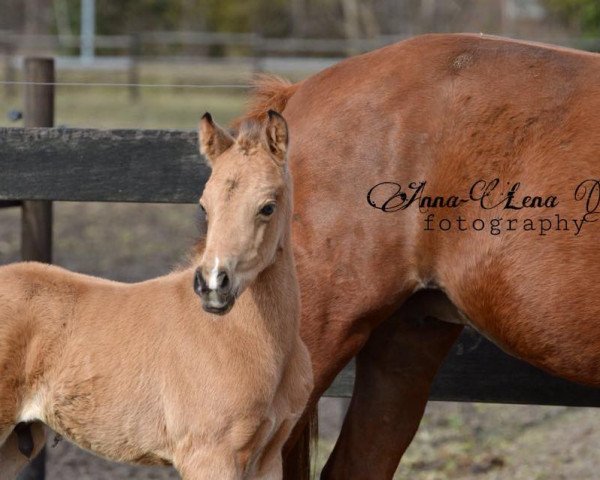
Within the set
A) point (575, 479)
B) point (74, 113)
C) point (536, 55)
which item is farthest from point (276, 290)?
point (74, 113)

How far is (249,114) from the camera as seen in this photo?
3.97m

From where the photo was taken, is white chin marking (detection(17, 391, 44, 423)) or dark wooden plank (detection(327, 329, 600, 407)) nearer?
white chin marking (detection(17, 391, 44, 423))

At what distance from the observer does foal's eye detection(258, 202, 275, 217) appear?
9.35 feet

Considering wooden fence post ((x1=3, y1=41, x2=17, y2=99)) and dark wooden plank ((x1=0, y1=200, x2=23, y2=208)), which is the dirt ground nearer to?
dark wooden plank ((x1=0, y1=200, x2=23, y2=208))

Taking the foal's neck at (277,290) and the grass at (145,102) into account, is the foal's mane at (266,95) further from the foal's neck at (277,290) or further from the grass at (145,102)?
the grass at (145,102)

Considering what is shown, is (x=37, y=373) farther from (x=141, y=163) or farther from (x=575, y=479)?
(x=575, y=479)

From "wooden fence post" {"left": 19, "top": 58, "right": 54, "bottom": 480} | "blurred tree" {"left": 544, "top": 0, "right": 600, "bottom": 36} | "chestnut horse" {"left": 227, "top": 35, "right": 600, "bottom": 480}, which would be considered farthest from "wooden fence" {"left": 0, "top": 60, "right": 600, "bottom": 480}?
"blurred tree" {"left": 544, "top": 0, "right": 600, "bottom": 36}

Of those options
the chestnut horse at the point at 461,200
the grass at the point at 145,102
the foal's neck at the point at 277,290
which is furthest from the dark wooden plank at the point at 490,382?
the grass at the point at 145,102

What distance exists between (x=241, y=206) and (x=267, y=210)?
0.08 metres

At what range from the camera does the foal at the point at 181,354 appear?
2.94 m

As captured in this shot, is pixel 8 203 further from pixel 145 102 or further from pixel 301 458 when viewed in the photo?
pixel 145 102

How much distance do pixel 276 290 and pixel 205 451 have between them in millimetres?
491

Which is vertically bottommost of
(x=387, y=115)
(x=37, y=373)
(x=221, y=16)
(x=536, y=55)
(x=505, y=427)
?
(x=221, y=16)

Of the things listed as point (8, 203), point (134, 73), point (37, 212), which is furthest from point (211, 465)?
point (134, 73)
